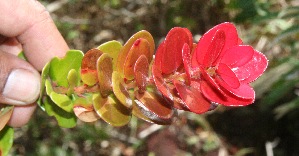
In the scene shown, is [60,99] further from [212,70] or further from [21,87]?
[212,70]

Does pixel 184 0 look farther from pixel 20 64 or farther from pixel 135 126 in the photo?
pixel 20 64

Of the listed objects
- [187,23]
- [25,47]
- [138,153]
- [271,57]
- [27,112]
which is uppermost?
[25,47]

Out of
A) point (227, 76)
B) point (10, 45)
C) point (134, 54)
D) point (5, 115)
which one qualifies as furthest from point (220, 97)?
point (10, 45)

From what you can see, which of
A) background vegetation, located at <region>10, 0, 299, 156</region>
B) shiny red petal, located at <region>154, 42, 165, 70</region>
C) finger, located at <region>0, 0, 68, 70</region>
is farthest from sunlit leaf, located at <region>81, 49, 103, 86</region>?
background vegetation, located at <region>10, 0, 299, 156</region>

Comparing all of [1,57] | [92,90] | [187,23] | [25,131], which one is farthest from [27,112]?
[187,23]

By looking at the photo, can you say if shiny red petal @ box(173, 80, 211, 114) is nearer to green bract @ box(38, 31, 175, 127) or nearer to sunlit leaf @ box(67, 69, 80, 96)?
green bract @ box(38, 31, 175, 127)

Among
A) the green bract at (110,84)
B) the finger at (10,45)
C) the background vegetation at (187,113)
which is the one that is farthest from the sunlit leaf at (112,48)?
the background vegetation at (187,113)
